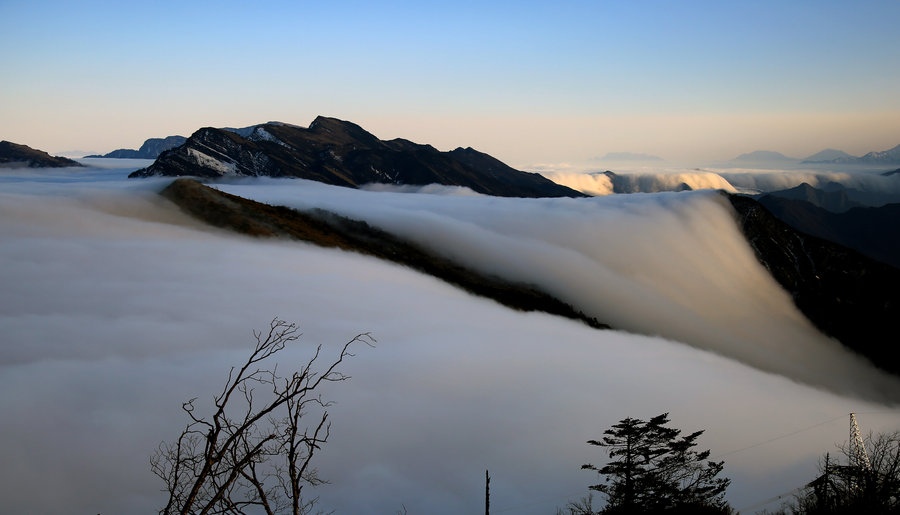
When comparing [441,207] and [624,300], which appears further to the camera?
[441,207]

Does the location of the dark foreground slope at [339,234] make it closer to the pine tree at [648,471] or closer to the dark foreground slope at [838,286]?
the dark foreground slope at [838,286]

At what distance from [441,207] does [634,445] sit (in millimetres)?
168486

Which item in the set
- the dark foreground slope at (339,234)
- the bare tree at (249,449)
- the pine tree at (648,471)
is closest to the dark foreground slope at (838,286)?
the dark foreground slope at (339,234)

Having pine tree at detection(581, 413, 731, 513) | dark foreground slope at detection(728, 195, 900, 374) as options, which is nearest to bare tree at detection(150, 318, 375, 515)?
pine tree at detection(581, 413, 731, 513)

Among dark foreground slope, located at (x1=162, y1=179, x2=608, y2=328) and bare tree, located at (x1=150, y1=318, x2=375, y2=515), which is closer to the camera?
bare tree, located at (x1=150, y1=318, x2=375, y2=515)

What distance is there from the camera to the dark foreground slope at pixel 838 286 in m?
159

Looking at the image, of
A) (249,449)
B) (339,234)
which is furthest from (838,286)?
(249,449)

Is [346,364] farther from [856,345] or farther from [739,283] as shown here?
[856,345]

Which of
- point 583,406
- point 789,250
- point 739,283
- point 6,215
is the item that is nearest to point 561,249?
point 739,283

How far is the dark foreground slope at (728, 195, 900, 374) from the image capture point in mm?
159375

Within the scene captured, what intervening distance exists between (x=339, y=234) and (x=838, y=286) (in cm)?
15715

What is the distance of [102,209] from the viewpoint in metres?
99.7

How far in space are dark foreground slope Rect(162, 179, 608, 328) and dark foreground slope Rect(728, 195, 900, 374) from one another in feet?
274

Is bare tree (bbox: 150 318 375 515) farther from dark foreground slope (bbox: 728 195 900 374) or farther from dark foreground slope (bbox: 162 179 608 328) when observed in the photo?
dark foreground slope (bbox: 728 195 900 374)
